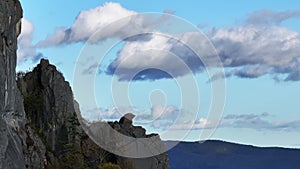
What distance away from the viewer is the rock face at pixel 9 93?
76.4 m

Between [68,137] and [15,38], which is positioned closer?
[15,38]

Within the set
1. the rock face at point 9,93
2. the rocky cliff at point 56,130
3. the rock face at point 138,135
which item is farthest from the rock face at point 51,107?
the rock face at point 9,93

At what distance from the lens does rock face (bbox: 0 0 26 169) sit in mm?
76387

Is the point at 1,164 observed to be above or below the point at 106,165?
below

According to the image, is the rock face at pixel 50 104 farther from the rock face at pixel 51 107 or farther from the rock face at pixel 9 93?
the rock face at pixel 9 93

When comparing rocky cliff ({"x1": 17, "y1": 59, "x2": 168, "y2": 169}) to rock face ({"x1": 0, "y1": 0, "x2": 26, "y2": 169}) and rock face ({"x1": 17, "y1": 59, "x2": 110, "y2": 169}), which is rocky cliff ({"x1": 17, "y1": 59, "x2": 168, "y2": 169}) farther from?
rock face ({"x1": 0, "y1": 0, "x2": 26, "y2": 169})

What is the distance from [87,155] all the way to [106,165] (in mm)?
10433

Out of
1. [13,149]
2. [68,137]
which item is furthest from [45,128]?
[13,149]

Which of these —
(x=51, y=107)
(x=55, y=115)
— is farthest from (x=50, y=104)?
(x=55, y=115)

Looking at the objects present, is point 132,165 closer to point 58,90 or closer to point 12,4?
point 58,90

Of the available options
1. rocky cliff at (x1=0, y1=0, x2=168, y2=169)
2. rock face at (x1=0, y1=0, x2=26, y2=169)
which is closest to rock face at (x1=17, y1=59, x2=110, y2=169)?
rocky cliff at (x1=0, y1=0, x2=168, y2=169)

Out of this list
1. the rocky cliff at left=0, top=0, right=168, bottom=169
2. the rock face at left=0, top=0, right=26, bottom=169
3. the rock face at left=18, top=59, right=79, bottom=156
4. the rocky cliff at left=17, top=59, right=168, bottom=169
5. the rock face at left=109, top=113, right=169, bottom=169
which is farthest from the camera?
the rock face at left=109, top=113, right=169, bottom=169

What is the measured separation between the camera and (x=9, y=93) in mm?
86625

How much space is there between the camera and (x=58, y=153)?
13900cm
